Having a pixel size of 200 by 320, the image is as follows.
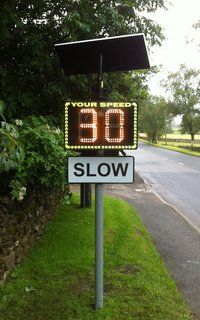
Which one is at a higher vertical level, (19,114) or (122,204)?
(19,114)

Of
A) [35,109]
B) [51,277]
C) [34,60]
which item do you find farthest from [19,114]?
[51,277]

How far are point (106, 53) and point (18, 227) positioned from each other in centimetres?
281

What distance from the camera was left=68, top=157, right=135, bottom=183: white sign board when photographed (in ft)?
17.5

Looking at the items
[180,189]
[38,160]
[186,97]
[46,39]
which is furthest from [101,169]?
[186,97]

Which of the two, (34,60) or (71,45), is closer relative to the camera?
(71,45)

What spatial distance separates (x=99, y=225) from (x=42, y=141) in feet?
6.72

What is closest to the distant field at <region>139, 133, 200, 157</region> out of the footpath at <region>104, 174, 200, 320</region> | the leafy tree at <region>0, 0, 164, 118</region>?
the footpath at <region>104, 174, 200, 320</region>

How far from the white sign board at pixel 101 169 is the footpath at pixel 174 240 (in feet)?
6.35

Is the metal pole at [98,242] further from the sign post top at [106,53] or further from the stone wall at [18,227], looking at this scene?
the stone wall at [18,227]

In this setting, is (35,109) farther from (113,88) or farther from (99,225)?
(99,225)

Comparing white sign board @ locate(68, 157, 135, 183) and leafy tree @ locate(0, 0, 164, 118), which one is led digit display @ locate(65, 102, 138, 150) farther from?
leafy tree @ locate(0, 0, 164, 118)

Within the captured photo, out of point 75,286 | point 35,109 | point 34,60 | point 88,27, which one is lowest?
point 75,286

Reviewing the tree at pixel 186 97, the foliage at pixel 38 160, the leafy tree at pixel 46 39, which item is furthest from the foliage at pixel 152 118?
the foliage at pixel 38 160

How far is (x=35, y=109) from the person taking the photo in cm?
969
